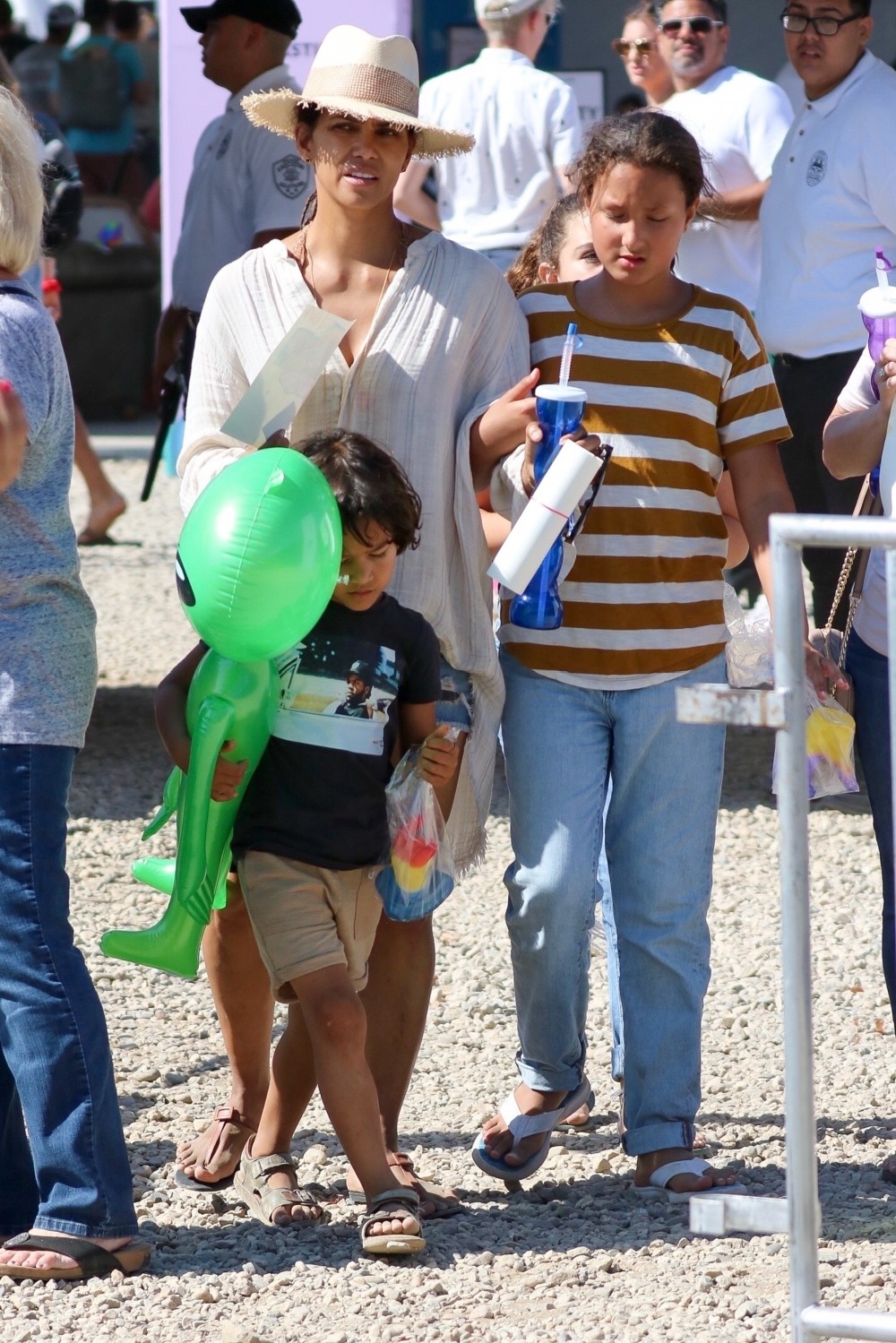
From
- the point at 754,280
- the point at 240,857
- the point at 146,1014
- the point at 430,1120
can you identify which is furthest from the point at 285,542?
the point at 754,280

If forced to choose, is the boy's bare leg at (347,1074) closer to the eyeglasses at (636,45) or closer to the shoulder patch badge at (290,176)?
the shoulder patch badge at (290,176)

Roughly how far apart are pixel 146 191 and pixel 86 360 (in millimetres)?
1714

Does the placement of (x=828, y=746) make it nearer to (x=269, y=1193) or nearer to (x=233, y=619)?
(x=233, y=619)

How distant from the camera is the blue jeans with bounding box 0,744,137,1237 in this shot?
2.85 metres

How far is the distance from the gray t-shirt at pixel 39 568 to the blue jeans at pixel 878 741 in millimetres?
1369

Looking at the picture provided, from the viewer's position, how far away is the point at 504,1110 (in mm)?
3412

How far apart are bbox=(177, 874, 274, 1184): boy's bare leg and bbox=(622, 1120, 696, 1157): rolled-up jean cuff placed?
0.68 m

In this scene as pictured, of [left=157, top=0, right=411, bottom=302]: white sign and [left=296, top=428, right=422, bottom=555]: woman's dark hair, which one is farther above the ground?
[left=157, top=0, right=411, bottom=302]: white sign

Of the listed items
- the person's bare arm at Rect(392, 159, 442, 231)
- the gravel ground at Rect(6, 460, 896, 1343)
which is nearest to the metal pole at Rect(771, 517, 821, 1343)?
the gravel ground at Rect(6, 460, 896, 1343)

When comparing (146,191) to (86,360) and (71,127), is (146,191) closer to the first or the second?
(71,127)

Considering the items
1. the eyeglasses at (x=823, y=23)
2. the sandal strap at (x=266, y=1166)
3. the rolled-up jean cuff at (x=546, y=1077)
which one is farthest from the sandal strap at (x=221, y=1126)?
the eyeglasses at (x=823, y=23)

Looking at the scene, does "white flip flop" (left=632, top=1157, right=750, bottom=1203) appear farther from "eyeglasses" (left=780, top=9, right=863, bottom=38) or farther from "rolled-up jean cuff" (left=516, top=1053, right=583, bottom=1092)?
"eyeglasses" (left=780, top=9, right=863, bottom=38)

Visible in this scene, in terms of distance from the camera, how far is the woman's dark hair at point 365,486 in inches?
117

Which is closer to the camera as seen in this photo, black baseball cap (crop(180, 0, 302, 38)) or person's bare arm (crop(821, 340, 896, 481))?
person's bare arm (crop(821, 340, 896, 481))
